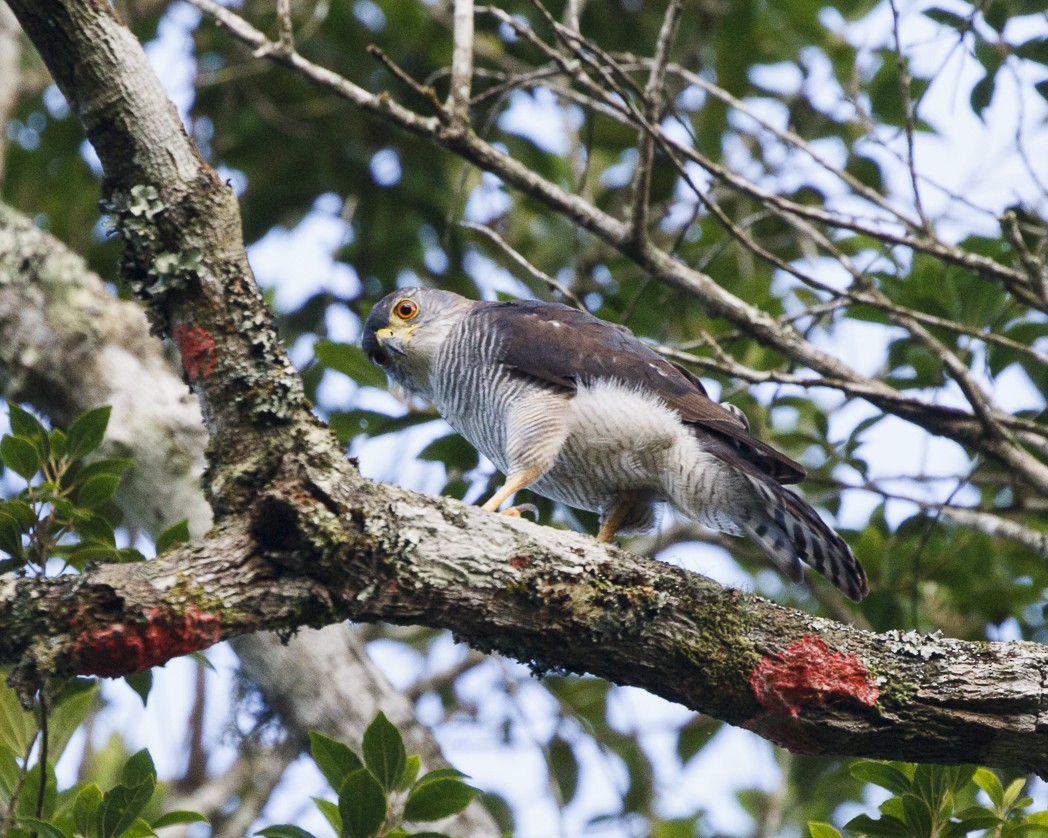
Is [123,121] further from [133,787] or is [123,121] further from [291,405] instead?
[133,787]

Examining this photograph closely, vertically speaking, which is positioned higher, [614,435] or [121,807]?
[614,435]

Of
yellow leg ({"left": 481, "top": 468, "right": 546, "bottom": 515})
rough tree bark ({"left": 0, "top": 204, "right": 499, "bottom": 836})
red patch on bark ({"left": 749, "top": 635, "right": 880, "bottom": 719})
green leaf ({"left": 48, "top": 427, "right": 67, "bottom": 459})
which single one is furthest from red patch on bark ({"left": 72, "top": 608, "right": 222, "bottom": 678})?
rough tree bark ({"left": 0, "top": 204, "right": 499, "bottom": 836})

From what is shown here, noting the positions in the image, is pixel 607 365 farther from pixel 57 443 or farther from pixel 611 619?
pixel 57 443

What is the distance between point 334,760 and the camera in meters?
2.91

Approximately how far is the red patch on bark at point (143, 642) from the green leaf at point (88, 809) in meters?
0.64

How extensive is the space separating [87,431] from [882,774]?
241cm

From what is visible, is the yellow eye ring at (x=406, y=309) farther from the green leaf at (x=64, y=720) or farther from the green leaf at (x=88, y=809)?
the green leaf at (x=88, y=809)

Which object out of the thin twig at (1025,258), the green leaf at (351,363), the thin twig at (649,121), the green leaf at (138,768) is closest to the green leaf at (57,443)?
the green leaf at (138,768)

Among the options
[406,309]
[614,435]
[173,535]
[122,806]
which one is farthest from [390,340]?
[122,806]

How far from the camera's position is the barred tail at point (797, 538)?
3.52m

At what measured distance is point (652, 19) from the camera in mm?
7301

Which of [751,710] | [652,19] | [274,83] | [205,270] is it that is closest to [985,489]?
[751,710]

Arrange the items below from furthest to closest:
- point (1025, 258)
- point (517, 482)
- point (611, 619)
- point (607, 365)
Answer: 1. point (607, 365)
2. point (517, 482)
3. point (1025, 258)
4. point (611, 619)

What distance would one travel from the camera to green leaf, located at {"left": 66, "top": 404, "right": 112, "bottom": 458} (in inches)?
127
